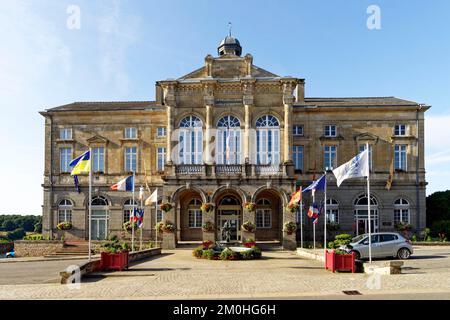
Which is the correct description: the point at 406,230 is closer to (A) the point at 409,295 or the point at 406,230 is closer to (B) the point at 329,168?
(B) the point at 329,168

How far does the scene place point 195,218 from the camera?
37125mm

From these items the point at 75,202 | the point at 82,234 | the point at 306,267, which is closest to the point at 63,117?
the point at 75,202

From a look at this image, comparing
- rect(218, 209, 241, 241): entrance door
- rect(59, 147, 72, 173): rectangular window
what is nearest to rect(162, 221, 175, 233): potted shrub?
rect(218, 209, 241, 241): entrance door

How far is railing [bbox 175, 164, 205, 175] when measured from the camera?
3350cm

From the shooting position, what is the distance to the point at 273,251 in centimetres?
3094

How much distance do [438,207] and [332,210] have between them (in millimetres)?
10314

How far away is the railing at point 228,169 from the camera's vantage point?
33406mm

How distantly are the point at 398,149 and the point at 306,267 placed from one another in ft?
72.1

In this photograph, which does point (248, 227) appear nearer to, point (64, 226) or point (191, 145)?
point (191, 145)

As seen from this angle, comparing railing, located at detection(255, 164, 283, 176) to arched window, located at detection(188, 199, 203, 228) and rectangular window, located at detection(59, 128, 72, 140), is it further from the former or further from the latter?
rectangular window, located at detection(59, 128, 72, 140)

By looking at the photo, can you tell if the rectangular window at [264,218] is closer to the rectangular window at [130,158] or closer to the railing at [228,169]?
the railing at [228,169]

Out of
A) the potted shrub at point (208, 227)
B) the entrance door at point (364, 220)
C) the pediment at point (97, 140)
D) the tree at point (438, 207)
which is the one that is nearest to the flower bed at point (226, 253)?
the potted shrub at point (208, 227)

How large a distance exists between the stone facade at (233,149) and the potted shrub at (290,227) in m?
0.39

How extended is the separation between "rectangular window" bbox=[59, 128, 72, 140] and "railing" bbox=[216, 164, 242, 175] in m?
15.2
